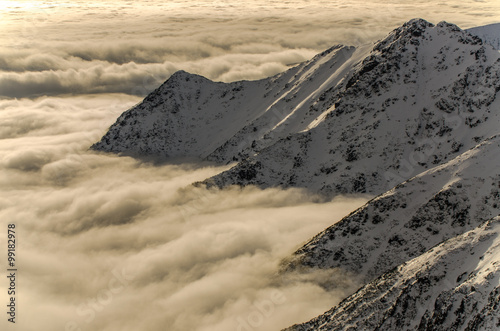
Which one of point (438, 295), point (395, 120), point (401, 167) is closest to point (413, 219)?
point (438, 295)

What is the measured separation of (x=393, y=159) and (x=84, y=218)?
4929 inches

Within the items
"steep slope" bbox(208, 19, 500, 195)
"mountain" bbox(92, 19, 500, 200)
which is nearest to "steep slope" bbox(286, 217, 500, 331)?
"steep slope" bbox(208, 19, 500, 195)

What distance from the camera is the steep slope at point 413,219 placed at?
328 feet

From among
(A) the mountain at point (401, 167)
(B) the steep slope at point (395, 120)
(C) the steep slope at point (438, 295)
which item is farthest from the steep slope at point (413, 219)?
(B) the steep slope at point (395, 120)

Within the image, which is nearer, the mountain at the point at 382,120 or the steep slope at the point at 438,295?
the steep slope at the point at 438,295

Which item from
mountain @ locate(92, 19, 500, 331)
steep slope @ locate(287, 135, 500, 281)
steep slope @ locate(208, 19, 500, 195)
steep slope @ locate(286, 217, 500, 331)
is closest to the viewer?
steep slope @ locate(286, 217, 500, 331)

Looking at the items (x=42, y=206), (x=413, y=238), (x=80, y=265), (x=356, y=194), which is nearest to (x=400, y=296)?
(x=413, y=238)

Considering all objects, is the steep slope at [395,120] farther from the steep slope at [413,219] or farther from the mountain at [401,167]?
the steep slope at [413,219]

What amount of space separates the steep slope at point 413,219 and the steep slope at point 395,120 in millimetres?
26883

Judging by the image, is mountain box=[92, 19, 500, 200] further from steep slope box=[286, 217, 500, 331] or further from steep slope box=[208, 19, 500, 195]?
steep slope box=[286, 217, 500, 331]

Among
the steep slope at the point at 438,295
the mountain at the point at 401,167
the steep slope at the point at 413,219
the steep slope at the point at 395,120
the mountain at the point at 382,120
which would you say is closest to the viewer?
the steep slope at the point at 438,295

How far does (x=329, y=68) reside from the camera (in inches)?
7795

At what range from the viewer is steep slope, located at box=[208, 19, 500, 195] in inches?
5487

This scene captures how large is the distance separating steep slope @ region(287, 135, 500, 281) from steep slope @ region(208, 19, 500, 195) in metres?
26.9
